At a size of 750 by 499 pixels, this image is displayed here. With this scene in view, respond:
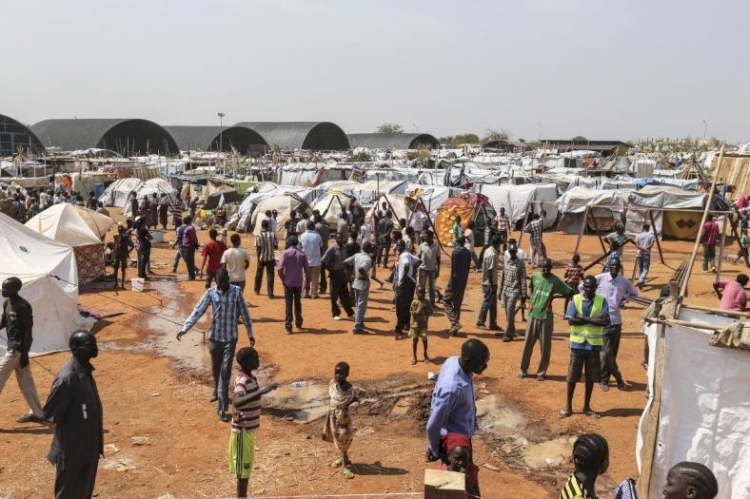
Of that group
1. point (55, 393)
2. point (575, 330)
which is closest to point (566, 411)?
point (575, 330)

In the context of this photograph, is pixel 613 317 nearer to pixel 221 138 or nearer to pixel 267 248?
pixel 267 248

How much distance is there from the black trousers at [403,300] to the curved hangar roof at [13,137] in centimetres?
4670

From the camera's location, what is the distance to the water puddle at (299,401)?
8.06 metres

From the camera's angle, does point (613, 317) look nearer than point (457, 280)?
Yes

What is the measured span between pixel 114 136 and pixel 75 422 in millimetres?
59617

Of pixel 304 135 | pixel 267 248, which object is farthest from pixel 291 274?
pixel 304 135

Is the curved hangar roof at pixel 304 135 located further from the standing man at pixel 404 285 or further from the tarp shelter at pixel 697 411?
the tarp shelter at pixel 697 411

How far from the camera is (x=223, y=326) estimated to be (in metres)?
7.54

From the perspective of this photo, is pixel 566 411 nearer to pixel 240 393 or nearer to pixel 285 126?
pixel 240 393

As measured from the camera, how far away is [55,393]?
15.7ft

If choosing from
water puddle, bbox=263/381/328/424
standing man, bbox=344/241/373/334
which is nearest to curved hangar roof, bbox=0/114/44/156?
standing man, bbox=344/241/373/334

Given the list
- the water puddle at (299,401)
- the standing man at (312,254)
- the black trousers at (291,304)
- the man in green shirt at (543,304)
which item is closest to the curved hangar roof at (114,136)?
the standing man at (312,254)

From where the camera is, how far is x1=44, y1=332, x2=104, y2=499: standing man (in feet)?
15.8

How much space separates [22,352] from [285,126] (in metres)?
64.6
